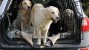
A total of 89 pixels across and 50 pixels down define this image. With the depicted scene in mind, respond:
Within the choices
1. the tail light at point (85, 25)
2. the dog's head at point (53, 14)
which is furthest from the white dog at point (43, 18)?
the tail light at point (85, 25)

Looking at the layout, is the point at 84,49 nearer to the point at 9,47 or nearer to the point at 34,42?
the point at 34,42

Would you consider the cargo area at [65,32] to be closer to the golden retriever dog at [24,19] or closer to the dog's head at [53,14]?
the golden retriever dog at [24,19]

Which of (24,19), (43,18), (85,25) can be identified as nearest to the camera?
(43,18)

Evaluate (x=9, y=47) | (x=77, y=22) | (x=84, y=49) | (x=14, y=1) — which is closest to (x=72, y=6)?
(x=77, y=22)

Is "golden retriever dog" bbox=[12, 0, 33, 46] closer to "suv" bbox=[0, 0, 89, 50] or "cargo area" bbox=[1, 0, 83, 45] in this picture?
"cargo area" bbox=[1, 0, 83, 45]

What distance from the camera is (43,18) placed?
548 centimetres

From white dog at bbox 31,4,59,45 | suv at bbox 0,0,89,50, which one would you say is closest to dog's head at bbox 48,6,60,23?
white dog at bbox 31,4,59,45

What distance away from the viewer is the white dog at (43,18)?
17.6ft

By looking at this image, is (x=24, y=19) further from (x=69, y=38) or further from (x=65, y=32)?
(x=69, y=38)

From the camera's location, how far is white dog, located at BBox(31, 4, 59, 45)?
17.6 feet

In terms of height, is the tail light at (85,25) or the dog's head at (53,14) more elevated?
the dog's head at (53,14)

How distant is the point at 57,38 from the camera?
18.9 ft

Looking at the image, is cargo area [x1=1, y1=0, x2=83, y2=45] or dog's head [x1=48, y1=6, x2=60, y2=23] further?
cargo area [x1=1, y1=0, x2=83, y2=45]

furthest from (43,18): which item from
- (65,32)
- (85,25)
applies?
(85,25)
